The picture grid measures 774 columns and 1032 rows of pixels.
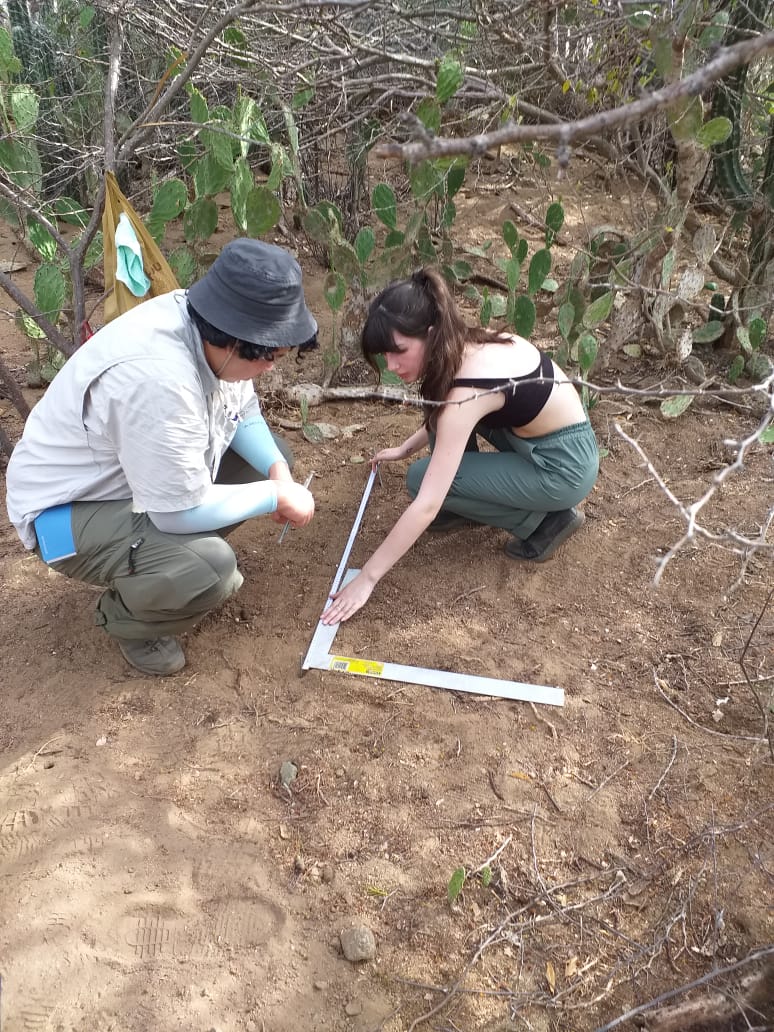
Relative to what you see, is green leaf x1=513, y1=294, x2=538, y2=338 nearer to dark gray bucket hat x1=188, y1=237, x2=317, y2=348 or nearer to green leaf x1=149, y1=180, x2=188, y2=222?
green leaf x1=149, y1=180, x2=188, y2=222

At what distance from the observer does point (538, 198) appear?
18.6ft

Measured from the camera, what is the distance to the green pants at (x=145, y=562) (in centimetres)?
213

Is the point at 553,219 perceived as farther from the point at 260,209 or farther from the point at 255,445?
the point at 255,445

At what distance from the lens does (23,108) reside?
9.73 feet

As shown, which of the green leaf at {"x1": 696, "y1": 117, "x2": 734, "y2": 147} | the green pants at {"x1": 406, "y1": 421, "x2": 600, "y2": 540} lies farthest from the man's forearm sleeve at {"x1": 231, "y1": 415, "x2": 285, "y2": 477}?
the green leaf at {"x1": 696, "y1": 117, "x2": 734, "y2": 147}

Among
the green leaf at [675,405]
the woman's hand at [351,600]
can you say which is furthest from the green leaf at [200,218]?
the green leaf at [675,405]

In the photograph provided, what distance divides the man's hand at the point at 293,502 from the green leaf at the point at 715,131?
6.30 feet

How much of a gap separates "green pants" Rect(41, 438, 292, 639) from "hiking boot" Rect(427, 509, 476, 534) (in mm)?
888

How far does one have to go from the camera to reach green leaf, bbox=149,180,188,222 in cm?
299

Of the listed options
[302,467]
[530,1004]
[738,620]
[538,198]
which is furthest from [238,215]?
[538,198]

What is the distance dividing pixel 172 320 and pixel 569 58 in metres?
2.94

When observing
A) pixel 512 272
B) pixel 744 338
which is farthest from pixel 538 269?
pixel 744 338

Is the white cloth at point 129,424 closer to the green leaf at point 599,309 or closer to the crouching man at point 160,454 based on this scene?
the crouching man at point 160,454

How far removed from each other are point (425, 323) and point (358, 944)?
1.54 m
